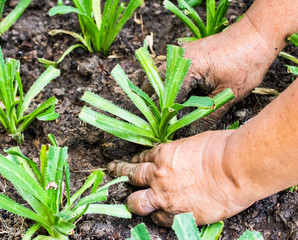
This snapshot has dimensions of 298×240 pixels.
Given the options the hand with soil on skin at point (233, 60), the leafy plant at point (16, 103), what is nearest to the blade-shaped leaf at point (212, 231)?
the hand with soil on skin at point (233, 60)

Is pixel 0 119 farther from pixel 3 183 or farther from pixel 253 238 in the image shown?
pixel 253 238

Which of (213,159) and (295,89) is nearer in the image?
(295,89)

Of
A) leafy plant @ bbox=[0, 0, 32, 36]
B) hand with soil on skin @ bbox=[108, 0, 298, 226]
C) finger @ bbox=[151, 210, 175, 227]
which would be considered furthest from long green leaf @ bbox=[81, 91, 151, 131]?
leafy plant @ bbox=[0, 0, 32, 36]

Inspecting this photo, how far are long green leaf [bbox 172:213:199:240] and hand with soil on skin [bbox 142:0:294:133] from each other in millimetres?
565

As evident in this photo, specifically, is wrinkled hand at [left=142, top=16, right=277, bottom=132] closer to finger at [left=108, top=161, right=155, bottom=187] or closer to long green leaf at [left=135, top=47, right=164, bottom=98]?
long green leaf at [left=135, top=47, right=164, bottom=98]

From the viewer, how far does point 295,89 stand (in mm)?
1249

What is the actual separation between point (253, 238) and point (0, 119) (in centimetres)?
109

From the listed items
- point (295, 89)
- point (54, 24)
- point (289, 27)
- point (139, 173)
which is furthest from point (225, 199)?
point (54, 24)

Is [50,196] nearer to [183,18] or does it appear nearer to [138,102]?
[138,102]

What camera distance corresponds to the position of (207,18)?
6.38 feet

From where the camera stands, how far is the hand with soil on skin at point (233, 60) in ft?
5.66

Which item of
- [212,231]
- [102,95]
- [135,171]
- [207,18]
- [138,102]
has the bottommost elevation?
[212,231]

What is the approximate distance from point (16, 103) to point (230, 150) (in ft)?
3.01

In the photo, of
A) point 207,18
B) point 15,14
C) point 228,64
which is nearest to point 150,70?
point 228,64
